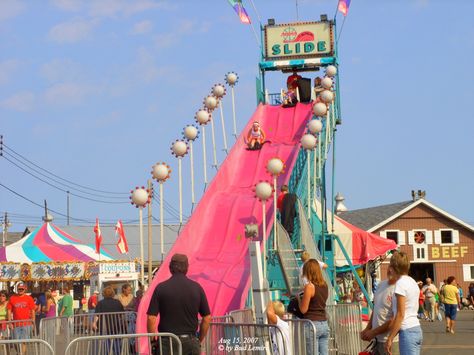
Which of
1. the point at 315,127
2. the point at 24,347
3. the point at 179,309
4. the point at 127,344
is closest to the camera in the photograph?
the point at 24,347

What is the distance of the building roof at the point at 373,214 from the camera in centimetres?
6188

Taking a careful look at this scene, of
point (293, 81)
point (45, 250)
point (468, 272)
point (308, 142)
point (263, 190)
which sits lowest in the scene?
A: point (468, 272)

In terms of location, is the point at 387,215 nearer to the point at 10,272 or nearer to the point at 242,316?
the point at 10,272

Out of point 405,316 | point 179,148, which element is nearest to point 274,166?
point 179,148

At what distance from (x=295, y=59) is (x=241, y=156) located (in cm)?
933

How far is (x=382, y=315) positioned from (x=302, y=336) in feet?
5.80

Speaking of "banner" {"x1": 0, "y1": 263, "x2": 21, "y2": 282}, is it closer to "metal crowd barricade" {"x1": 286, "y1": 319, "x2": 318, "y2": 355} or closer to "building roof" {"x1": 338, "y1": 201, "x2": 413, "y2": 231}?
"metal crowd barricade" {"x1": 286, "y1": 319, "x2": 318, "y2": 355}

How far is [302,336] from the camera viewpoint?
10977 millimetres

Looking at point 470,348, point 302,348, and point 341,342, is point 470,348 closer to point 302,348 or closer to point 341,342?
point 341,342

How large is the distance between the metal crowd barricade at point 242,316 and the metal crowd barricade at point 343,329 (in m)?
1.44

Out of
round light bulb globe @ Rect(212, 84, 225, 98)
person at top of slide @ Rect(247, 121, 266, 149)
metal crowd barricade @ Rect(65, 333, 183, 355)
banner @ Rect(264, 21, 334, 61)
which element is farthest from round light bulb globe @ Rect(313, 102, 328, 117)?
metal crowd barricade @ Rect(65, 333, 183, 355)

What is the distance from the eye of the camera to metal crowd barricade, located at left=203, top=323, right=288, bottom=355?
9734 millimetres

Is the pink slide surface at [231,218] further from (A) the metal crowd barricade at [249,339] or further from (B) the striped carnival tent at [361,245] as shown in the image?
(A) the metal crowd barricade at [249,339]

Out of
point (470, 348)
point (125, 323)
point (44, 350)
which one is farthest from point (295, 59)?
point (44, 350)
